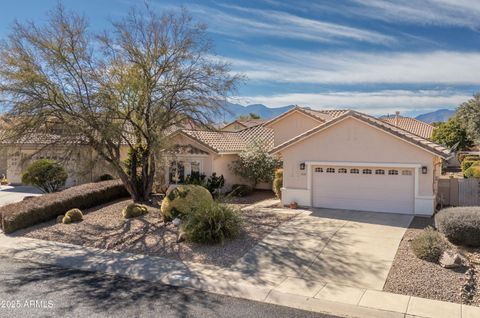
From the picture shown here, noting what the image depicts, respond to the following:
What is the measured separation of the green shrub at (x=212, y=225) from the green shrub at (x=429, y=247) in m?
5.47

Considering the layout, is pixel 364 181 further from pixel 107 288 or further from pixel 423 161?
pixel 107 288

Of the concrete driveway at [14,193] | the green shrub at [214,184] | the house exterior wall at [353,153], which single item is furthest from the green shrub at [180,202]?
the concrete driveway at [14,193]

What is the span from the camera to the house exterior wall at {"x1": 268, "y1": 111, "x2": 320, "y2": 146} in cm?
3052

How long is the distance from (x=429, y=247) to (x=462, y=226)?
1.58m

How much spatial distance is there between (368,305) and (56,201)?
46.9ft

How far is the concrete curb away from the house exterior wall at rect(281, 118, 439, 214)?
886 centimetres

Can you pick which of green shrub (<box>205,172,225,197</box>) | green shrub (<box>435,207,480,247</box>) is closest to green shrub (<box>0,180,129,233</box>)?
green shrub (<box>205,172,225,197</box>)

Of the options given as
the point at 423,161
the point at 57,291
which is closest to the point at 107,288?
the point at 57,291

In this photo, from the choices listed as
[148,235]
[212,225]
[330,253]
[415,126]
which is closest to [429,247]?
[330,253]

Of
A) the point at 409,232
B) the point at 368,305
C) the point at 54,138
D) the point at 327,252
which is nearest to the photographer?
the point at 368,305

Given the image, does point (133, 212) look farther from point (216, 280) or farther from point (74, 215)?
point (216, 280)

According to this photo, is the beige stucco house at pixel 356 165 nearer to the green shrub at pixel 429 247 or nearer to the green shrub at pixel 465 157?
the green shrub at pixel 429 247

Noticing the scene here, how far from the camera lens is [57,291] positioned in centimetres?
933

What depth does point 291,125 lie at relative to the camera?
30.9 metres
